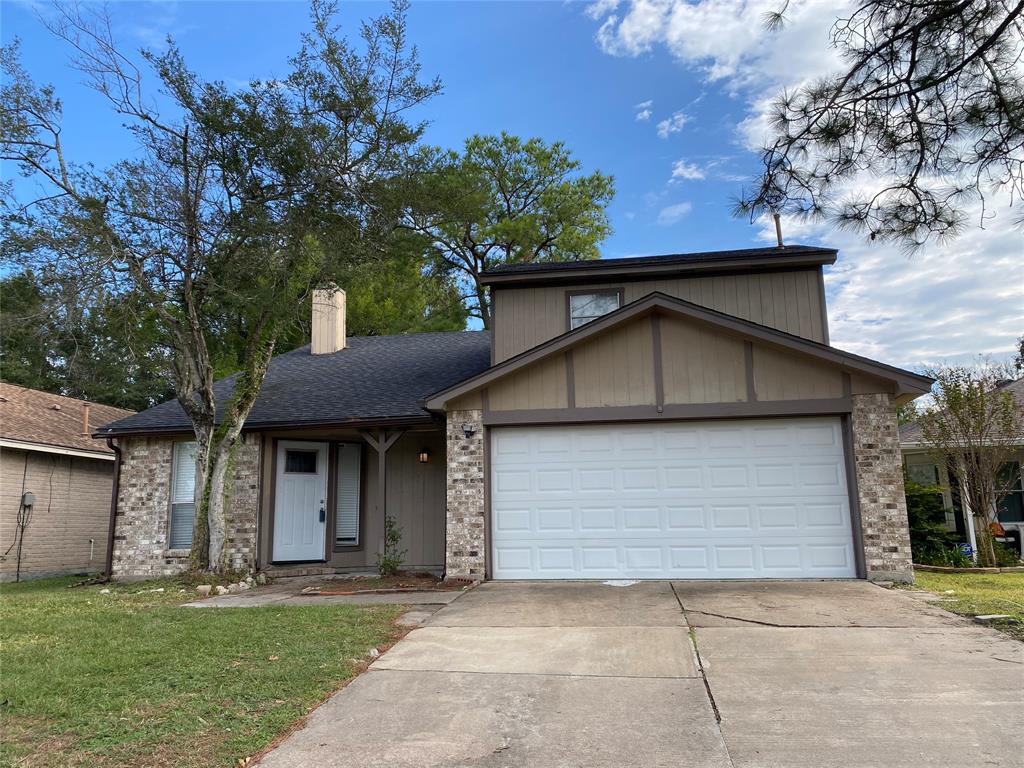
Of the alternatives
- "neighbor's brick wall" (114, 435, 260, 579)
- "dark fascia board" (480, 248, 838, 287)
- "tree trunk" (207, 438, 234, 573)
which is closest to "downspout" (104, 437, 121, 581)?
"neighbor's brick wall" (114, 435, 260, 579)

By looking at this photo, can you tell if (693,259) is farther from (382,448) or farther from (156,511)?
(156,511)

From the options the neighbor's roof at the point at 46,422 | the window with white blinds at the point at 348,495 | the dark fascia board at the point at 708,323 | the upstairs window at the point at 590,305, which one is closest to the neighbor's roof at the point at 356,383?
the window with white blinds at the point at 348,495

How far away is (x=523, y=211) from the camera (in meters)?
26.3

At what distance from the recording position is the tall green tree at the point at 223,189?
9945 millimetres

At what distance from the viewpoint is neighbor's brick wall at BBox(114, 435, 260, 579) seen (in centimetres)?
1097

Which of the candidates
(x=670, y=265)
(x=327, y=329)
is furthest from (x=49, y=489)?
(x=670, y=265)

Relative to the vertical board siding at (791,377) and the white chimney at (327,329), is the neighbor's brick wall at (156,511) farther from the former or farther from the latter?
the vertical board siding at (791,377)

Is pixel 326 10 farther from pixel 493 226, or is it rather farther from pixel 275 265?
pixel 493 226

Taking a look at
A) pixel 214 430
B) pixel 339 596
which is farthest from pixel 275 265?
pixel 339 596

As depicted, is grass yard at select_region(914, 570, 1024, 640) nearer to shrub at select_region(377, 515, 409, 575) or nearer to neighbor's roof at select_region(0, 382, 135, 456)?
shrub at select_region(377, 515, 409, 575)

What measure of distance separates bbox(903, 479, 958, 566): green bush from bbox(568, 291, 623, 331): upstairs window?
19.9ft

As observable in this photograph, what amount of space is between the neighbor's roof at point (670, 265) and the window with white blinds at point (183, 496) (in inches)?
235

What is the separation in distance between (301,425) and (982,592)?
9691mm

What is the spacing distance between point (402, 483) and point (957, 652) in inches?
327
